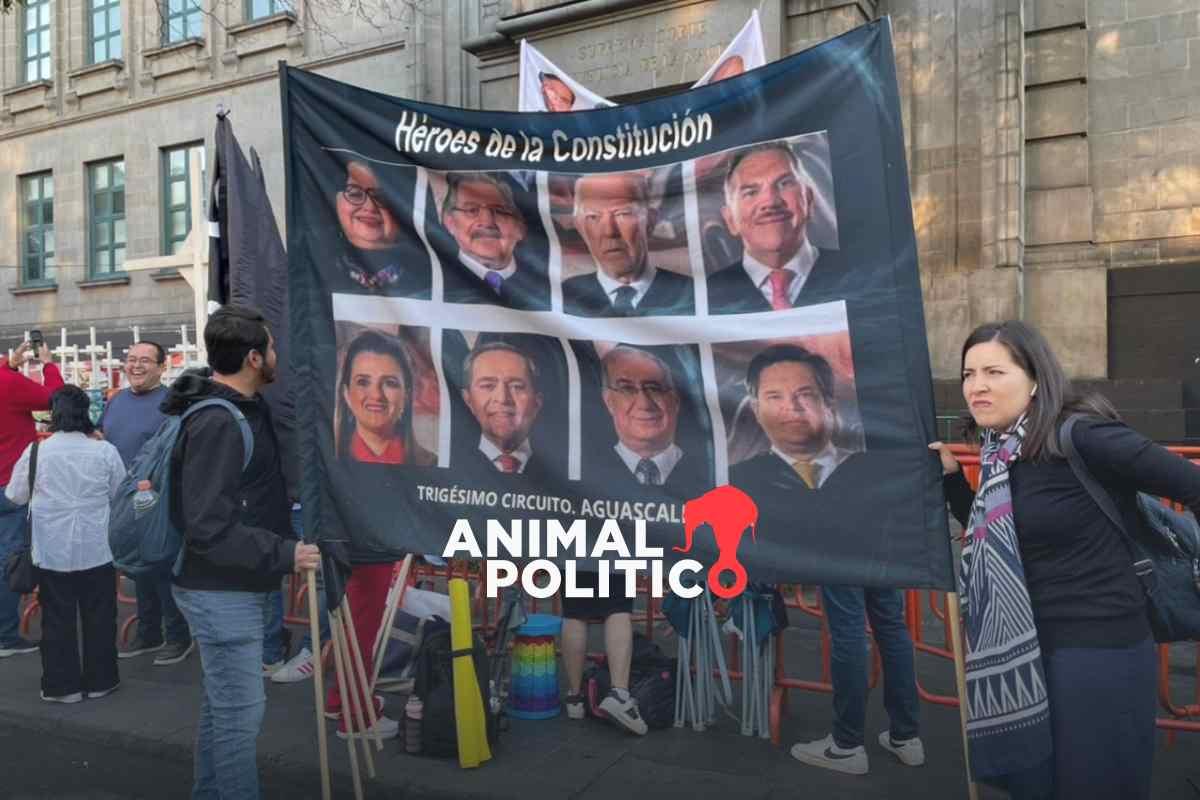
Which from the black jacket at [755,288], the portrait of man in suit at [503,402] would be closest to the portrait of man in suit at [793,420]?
the black jacket at [755,288]

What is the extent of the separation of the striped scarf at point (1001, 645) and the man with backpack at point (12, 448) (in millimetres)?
6049

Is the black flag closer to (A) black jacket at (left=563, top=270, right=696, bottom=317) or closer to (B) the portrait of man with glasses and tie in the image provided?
(B) the portrait of man with glasses and tie

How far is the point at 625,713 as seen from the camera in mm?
4770

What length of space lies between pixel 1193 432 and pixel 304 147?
9.58 m

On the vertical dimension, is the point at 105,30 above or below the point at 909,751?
above

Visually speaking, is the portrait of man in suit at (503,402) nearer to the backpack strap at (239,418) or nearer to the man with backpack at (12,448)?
the backpack strap at (239,418)

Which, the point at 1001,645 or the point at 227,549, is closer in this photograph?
the point at 1001,645

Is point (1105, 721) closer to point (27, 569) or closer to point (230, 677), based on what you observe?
point (230, 677)

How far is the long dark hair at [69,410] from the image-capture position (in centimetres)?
555

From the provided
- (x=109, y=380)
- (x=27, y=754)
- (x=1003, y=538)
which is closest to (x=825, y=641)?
(x=1003, y=538)

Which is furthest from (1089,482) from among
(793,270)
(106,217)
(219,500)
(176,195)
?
(106,217)

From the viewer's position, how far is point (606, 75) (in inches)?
475

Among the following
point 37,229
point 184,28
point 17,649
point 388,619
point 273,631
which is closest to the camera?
point 388,619

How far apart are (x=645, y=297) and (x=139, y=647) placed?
16.5 ft
